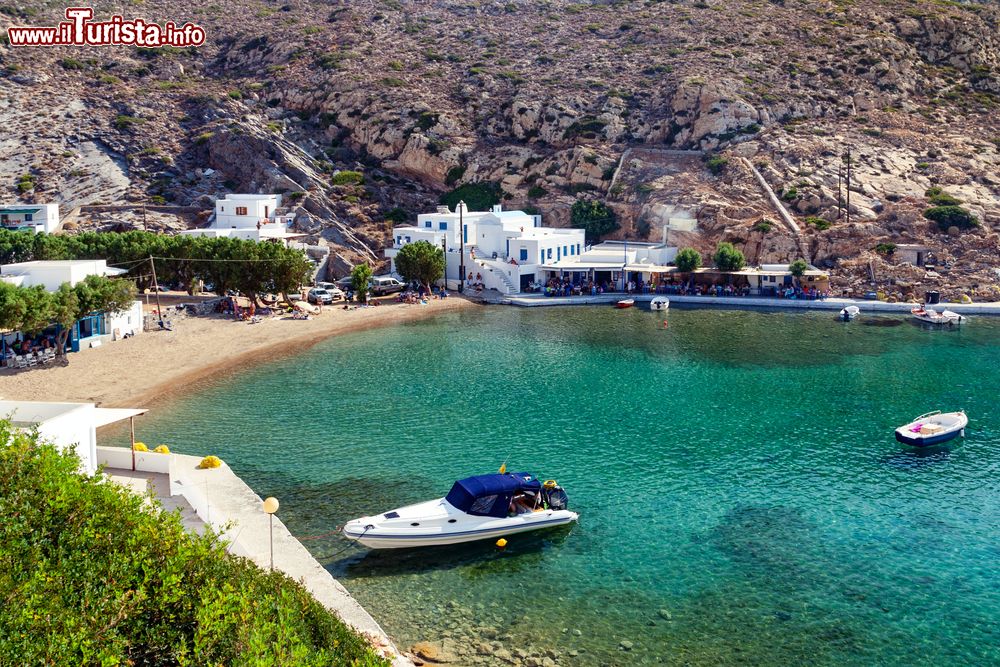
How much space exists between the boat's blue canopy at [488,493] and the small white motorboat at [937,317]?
44.4m

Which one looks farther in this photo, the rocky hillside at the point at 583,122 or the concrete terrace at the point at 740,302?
the rocky hillside at the point at 583,122

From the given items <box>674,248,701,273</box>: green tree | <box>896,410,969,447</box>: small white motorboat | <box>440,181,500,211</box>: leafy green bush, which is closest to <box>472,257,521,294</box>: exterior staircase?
<box>674,248,701,273</box>: green tree

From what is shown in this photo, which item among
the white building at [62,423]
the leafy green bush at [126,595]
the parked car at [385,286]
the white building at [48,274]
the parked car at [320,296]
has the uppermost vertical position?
the white building at [48,274]

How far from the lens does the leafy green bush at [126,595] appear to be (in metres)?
13.8

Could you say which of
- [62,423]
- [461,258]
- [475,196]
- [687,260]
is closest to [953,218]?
[687,260]

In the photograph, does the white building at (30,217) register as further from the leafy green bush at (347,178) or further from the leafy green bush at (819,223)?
the leafy green bush at (819,223)

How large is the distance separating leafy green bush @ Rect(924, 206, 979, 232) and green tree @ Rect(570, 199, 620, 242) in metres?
27.7

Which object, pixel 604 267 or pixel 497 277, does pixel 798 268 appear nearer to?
pixel 604 267

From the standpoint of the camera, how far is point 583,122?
95250 mm

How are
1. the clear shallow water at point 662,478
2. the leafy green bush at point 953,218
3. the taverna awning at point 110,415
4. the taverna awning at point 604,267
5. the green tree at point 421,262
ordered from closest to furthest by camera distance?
the clear shallow water at point 662,478 < the taverna awning at point 110,415 < the green tree at point 421,262 < the taverna awning at point 604,267 < the leafy green bush at point 953,218

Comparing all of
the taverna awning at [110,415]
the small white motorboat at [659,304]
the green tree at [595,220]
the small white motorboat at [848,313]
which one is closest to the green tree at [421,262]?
the small white motorboat at [659,304]

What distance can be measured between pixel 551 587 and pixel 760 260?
58.0 m

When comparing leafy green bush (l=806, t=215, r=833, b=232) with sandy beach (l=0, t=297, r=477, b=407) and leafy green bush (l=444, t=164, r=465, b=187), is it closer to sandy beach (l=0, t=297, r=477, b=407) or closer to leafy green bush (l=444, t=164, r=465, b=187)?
sandy beach (l=0, t=297, r=477, b=407)

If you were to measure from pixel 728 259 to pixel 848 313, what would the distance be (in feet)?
39.7
